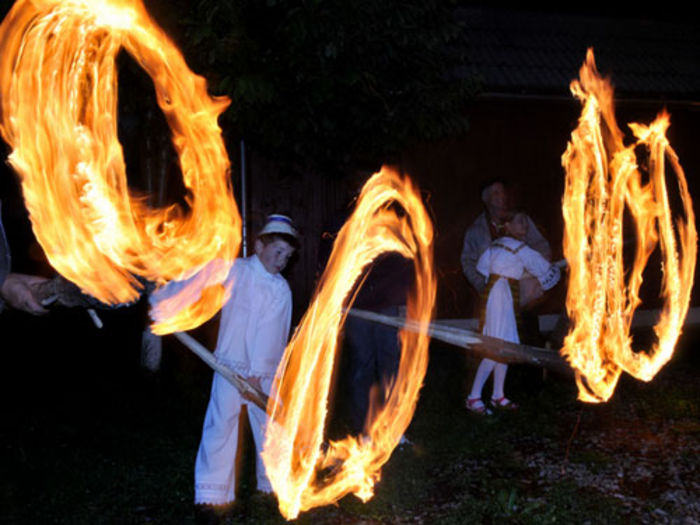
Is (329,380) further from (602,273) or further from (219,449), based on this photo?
(602,273)

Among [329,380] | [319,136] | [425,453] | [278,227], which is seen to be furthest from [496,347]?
[319,136]

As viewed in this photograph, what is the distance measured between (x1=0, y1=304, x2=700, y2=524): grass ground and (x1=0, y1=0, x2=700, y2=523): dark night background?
4 cm

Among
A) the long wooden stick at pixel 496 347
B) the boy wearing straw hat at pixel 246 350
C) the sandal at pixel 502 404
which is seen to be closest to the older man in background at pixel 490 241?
the sandal at pixel 502 404

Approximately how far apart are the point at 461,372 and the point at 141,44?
506cm

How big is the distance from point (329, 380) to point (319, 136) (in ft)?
9.62

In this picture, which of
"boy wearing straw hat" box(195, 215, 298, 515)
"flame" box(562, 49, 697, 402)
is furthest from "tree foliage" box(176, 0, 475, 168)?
"boy wearing straw hat" box(195, 215, 298, 515)

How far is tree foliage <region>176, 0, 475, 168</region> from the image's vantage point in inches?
234

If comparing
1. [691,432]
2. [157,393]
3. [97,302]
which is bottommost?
[157,393]

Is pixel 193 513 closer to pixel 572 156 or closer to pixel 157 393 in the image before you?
pixel 157 393

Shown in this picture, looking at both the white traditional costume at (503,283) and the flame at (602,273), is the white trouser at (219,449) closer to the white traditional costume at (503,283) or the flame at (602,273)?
the flame at (602,273)

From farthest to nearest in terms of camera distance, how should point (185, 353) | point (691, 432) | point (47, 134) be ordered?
point (185, 353) < point (691, 432) < point (47, 134)

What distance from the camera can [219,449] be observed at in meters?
4.68

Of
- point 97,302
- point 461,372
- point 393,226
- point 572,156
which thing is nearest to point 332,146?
point 393,226

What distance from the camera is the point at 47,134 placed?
15.4 ft
